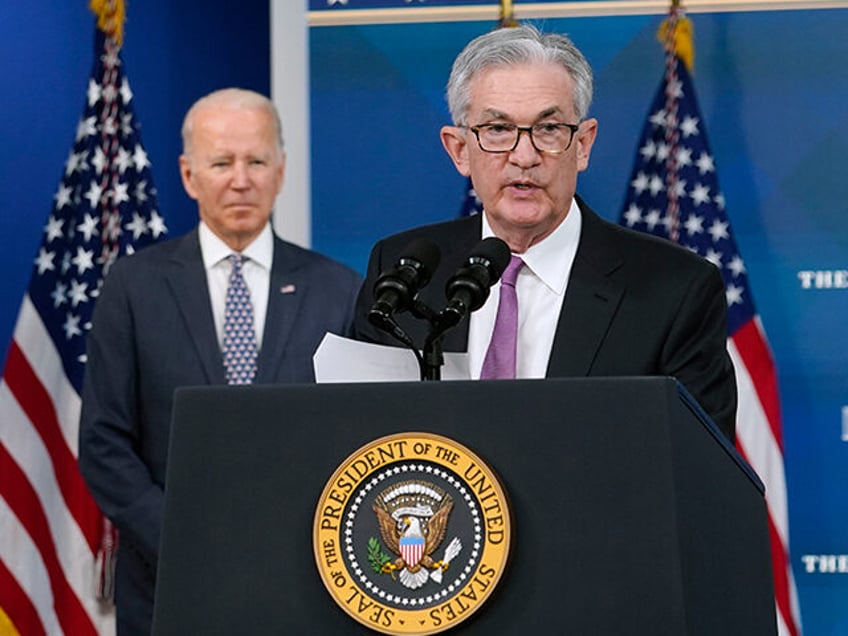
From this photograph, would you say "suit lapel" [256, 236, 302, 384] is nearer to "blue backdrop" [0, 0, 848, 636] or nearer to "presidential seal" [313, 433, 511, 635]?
"blue backdrop" [0, 0, 848, 636]

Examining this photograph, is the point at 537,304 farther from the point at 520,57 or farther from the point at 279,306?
the point at 279,306

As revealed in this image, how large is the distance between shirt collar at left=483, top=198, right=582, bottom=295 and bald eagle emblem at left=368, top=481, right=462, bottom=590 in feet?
2.97

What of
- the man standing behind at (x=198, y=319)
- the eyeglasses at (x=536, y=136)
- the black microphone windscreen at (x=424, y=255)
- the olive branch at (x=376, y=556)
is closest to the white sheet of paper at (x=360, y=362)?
the black microphone windscreen at (x=424, y=255)

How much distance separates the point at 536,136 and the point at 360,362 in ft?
2.07

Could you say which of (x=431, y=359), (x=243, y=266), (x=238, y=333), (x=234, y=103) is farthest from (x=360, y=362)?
(x=234, y=103)

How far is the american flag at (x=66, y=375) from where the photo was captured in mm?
4867

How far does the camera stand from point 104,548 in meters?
4.84

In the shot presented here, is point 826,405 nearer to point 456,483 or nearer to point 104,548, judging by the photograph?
point 104,548

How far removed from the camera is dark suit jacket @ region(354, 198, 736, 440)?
2494 millimetres

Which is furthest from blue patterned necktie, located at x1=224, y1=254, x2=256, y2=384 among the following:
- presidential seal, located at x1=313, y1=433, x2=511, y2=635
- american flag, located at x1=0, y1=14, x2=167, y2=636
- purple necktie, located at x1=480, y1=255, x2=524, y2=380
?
presidential seal, located at x1=313, y1=433, x2=511, y2=635

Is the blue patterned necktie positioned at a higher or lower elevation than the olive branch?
higher

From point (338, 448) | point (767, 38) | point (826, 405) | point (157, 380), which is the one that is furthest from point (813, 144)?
point (338, 448)

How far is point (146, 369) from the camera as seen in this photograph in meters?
4.16

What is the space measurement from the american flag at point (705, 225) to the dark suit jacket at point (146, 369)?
1.17 meters
